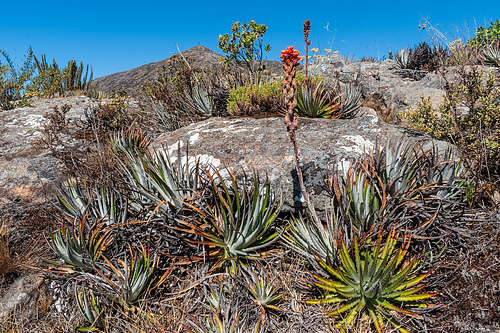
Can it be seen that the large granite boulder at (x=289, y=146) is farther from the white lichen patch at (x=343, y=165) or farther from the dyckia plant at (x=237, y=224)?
the dyckia plant at (x=237, y=224)

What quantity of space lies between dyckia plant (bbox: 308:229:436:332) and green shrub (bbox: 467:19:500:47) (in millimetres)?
9188

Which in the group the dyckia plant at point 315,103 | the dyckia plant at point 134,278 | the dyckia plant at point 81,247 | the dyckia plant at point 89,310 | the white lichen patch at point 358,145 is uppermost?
the dyckia plant at point 315,103

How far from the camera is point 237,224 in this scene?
9.39 ft

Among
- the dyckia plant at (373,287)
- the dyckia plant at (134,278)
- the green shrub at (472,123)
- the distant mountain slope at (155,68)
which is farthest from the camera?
the distant mountain slope at (155,68)

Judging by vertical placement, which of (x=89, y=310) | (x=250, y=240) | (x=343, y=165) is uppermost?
(x=343, y=165)

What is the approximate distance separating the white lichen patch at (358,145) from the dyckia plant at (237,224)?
107 centimetres

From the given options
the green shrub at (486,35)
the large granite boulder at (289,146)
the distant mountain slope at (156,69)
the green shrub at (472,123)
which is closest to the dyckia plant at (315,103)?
the large granite boulder at (289,146)

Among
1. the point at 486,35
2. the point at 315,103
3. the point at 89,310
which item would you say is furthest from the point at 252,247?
the point at 486,35

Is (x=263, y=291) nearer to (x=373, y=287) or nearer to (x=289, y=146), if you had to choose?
(x=373, y=287)

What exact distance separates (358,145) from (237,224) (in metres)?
1.63

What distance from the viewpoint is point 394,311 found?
2283mm

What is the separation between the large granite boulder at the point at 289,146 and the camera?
3080mm

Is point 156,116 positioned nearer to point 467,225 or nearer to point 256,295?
point 256,295

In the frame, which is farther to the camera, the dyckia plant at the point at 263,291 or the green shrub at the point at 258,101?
the green shrub at the point at 258,101
